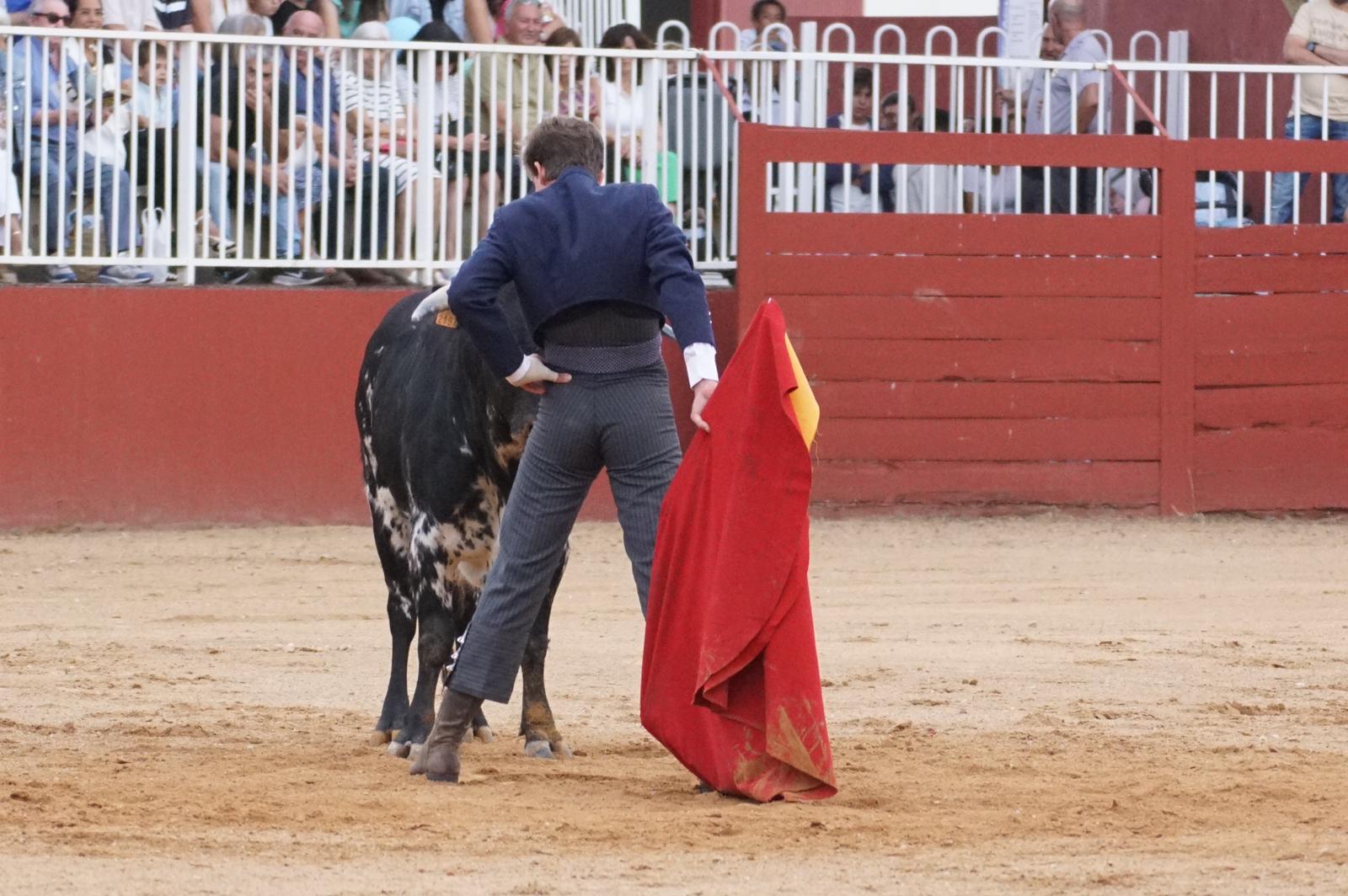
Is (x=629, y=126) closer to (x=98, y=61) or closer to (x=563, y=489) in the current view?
(x=98, y=61)

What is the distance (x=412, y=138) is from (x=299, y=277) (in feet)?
3.16

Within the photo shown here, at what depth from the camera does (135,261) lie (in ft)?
36.3

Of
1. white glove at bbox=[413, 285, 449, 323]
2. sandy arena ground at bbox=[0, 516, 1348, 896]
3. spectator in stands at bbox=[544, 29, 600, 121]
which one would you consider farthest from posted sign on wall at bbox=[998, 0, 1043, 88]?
white glove at bbox=[413, 285, 449, 323]

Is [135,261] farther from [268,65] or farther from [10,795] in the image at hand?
[10,795]

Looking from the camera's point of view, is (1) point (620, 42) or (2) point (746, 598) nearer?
(2) point (746, 598)

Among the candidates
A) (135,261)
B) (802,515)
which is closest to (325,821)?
(802,515)

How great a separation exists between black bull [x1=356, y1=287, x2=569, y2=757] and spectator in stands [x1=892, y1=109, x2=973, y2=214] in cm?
614

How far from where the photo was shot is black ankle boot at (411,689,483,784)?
5406 mm

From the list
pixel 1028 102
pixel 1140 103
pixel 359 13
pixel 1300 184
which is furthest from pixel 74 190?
pixel 1300 184

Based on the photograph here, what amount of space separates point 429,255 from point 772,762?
22.3 ft

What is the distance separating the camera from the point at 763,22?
13203mm

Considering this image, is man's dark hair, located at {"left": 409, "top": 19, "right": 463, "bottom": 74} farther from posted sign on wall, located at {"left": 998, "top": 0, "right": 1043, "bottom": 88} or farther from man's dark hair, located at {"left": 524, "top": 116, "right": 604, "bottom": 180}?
man's dark hair, located at {"left": 524, "top": 116, "right": 604, "bottom": 180}

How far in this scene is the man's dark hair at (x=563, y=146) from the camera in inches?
208

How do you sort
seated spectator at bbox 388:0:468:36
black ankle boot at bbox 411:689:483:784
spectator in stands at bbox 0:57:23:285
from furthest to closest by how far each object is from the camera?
1. seated spectator at bbox 388:0:468:36
2. spectator in stands at bbox 0:57:23:285
3. black ankle boot at bbox 411:689:483:784
